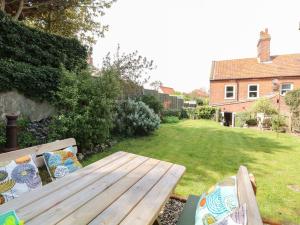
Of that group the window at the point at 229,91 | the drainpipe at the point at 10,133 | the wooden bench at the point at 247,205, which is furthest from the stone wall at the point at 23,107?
the window at the point at 229,91

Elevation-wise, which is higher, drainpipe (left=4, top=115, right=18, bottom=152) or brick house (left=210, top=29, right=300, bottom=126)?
brick house (left=210, top=29, right=300, bottom=126)

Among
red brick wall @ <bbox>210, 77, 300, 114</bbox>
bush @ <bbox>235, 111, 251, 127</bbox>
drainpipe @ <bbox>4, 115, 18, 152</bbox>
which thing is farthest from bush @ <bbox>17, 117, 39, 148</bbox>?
red brick wall @ <bbox>210, 77, 300, 114</bbox>

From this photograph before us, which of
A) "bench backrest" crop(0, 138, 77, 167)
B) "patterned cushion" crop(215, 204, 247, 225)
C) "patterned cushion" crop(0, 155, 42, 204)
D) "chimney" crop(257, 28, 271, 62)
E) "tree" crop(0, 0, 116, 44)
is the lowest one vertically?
"patterned cushion" crop(0, 155, 42, 204)

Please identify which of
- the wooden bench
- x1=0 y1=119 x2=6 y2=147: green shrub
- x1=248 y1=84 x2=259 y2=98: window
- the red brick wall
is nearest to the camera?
the wooden bench

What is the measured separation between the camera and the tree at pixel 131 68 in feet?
30.6

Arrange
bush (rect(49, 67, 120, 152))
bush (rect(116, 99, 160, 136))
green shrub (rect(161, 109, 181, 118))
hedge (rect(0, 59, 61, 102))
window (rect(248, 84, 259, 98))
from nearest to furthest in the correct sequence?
hedge (rect(0, 59, 61, 102)) < bush (rect(49, 67, 120, 152)) < bush (rect(116, 99, 160, 136)) < green shrub (rect(161, 109, 181, 118)) < window (rect(248, 84, 259, 98))

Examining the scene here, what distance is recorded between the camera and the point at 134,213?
158 cm

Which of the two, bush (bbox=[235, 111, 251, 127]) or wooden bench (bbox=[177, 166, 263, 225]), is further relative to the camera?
bush (bbox=[235, 111, 251, 127])

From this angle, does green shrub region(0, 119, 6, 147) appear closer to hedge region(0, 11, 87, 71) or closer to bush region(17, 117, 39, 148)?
bush region(17, 117, 39, 148)

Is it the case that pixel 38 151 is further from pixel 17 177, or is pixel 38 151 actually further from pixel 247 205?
pixel 247 205

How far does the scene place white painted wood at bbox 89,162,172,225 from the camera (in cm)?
149

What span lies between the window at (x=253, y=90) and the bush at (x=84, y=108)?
17834mm

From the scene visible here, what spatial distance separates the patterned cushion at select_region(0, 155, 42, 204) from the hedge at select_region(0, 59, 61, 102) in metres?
2.87

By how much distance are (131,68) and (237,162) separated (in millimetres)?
6122
